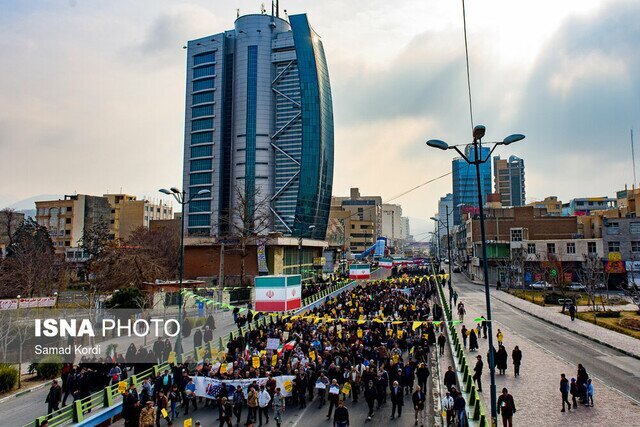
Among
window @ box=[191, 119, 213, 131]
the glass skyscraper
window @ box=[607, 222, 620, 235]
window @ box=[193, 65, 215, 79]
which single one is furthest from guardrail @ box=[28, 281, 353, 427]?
window @ box=[193, 65, 215, 79]

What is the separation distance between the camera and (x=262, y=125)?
94562 mm

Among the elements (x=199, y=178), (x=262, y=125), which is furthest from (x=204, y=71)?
(x=199, y=178)

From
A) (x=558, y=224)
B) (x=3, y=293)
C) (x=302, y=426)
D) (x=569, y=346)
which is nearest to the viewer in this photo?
(x=302, y=426)

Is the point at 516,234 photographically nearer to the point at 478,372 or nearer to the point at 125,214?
the point at 478,372

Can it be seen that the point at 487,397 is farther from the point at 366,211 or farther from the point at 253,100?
the point at 366,211

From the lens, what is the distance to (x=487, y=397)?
16766 mm

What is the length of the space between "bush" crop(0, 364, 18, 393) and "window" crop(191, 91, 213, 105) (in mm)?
85650

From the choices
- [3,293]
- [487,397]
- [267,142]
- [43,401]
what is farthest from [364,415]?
[267,142]

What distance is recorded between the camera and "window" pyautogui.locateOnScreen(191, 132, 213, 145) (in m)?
99.3

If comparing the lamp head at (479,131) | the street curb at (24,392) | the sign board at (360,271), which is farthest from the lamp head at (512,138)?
the sign board at (360,271)

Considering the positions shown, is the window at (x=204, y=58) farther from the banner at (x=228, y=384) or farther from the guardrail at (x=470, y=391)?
the banner at (x=228, y=384)

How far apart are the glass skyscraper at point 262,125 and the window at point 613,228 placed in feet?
161

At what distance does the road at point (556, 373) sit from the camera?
15.0m

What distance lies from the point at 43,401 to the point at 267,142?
79.1 meters
